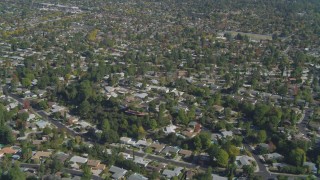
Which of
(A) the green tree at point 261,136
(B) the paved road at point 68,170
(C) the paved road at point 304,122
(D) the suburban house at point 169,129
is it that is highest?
(A) the green tree at point 261,136

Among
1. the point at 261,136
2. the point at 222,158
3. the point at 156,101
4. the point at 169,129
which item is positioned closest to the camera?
the point at 222,158

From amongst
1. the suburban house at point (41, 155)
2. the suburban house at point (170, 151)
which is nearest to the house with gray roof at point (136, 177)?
the suburban house at point (170, 151)

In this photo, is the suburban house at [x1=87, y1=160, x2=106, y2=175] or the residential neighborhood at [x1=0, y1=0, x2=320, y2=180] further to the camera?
the residential neighborhood at [x1=0, y1=0, x2=320, y2=180]

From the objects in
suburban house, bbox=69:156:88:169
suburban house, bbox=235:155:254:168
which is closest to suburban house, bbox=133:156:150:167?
suburban house, bbox=69:156:88:169

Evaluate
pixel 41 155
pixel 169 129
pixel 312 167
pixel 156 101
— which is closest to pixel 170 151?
pixel 169 129

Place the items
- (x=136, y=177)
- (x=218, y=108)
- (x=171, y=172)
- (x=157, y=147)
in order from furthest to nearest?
1. (x=218, y=108)
2. (x=157, y=147)
3. (x=171, y=172)
4. (x=136, y=177)

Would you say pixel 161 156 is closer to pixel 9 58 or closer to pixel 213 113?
pixel 213 113

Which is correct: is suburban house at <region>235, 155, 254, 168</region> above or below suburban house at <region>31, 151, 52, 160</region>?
above

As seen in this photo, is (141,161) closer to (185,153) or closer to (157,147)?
(157,147)

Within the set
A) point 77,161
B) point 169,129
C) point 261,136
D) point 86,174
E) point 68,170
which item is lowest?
point 68,170

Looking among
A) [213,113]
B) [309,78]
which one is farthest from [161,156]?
[309,78]

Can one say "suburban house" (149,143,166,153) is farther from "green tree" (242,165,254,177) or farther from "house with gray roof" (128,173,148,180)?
"green tree" (242,165,254,177)

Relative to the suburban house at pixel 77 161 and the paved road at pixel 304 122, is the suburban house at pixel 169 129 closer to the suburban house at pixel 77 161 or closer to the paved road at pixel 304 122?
the suburban house at pixel 77 161
